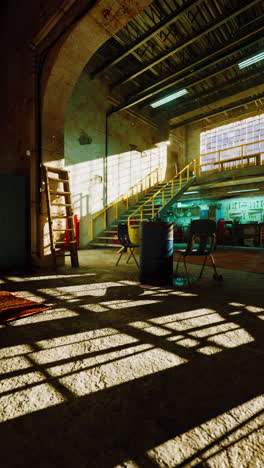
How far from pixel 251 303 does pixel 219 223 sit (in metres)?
10.0

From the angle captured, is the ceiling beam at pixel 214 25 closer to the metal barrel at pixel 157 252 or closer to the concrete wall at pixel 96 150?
the concrete wall at pixel 96 150

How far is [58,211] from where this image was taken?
5.54 m

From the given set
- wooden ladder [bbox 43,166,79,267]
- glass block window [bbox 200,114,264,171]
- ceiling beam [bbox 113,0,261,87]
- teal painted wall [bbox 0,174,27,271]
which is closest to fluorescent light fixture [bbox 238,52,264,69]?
ceiling beam [bbox 113,0,261,87]

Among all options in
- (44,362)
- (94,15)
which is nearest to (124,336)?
(44,362)

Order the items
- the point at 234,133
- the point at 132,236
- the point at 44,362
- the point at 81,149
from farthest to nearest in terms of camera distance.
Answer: the point at 234,133 < the point at 81,149 < the point at 132,236 < the point at 44,362

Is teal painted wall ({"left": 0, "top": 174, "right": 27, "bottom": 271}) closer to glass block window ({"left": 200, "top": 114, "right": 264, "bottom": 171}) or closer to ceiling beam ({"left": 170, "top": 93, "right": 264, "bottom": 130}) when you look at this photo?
glass block window ({"left": 200, "top": 114, "right": 264, "bottom": 171})

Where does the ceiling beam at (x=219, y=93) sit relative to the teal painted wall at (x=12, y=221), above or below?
above

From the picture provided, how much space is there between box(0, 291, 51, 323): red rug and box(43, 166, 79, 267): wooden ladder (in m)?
2.08

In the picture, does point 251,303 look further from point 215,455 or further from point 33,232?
point 33,232

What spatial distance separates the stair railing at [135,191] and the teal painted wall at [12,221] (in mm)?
5393

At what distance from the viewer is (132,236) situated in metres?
8.68

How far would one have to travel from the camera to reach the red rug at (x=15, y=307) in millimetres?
2366

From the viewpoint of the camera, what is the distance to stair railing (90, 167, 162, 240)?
1067 centimetres

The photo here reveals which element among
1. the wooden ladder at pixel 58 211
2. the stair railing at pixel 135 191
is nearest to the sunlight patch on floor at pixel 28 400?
the wooden ladder at pixel 58 211
